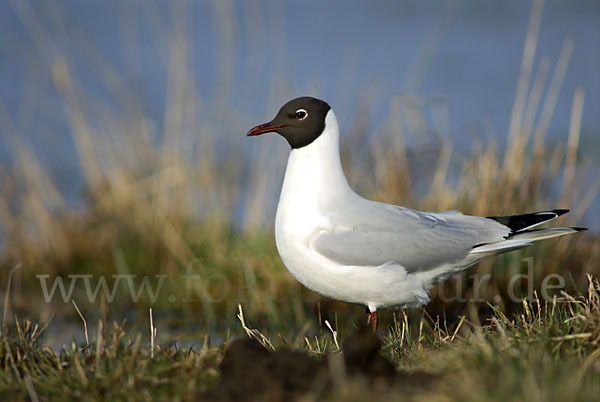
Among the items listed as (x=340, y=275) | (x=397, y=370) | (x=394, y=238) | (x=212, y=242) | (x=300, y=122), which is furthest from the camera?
(x=212, y=242)

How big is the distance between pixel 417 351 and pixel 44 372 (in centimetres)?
164

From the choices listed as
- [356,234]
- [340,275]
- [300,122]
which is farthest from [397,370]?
[300,122]

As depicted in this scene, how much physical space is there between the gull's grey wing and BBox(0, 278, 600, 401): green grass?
0.53m

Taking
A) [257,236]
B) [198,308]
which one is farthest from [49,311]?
[257,236]

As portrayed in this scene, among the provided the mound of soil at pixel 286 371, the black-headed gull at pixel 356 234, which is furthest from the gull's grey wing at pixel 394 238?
the mound of soil at pixel 286 371

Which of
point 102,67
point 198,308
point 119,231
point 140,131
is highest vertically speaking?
point 102,67

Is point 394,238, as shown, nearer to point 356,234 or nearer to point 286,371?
point 356,234

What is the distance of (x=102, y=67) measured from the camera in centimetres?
746

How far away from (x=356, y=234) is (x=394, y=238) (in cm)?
23

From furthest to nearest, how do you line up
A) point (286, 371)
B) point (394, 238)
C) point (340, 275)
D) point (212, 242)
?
point (212, 242)
point (394, 238)
point (340, 275)
point (286, 371)

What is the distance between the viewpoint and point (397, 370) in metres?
2.80

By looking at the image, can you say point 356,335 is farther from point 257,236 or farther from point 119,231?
point 119,231

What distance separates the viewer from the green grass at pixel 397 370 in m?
2.19

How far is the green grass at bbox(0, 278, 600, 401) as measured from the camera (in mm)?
2188
